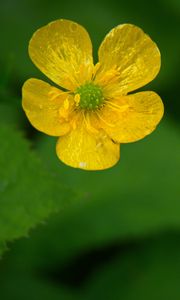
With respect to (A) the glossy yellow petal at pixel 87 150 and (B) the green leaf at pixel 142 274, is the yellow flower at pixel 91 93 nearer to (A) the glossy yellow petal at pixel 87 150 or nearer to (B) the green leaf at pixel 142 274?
(A) the glossy yellow petal at pixel 87 150

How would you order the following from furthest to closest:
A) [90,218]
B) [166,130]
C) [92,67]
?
[166,130] < [90,218] < [92,67]

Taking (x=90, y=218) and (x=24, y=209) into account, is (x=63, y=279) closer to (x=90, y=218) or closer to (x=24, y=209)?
(x=90, y=218)

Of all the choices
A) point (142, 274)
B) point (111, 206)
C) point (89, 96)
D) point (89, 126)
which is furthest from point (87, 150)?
point (142, 274)

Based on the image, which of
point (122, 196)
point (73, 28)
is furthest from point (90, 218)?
point (73, 28)

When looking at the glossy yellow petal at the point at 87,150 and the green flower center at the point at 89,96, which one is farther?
the green flower center at the point at 89,96

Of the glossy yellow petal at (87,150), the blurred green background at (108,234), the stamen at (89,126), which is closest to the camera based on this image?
the glossy yellow petal at (87,150)

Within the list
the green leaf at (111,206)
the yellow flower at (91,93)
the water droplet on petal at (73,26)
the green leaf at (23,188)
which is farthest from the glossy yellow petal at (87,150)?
the green leaf at (111,206)
